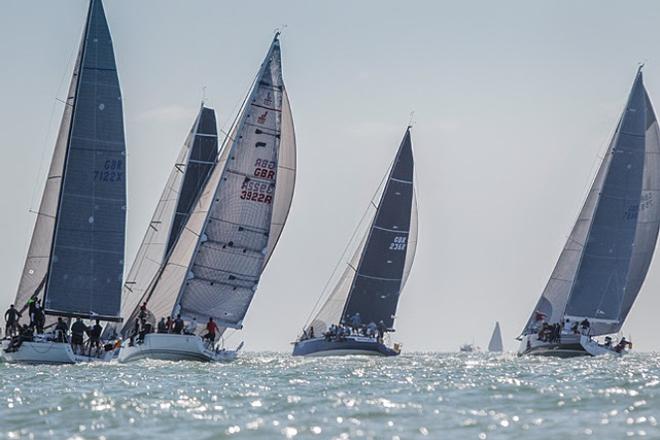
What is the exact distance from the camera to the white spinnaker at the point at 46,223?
44.0 meters

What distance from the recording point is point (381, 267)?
205 feet

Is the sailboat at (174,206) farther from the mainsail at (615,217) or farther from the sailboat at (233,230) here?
the mainsail at (615,217)

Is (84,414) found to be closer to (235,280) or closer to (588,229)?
(235,280)

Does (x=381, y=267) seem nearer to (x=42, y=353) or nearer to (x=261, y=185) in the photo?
(x=261, y=185)

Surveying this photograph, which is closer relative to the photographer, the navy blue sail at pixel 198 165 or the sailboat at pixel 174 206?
the sailboat at pixel 174 206

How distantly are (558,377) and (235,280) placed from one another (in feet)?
55.6

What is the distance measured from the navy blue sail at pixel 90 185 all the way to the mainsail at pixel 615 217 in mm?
22130

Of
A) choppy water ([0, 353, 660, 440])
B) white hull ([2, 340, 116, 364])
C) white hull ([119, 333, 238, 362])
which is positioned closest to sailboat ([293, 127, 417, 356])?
white hull ([119, 333, 238, 362])

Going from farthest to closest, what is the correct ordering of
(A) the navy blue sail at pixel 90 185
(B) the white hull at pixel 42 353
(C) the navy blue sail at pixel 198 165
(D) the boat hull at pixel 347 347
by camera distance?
(D) the boat hull at pixel 347 347
(C) the navy blue sail at pixel 198 165
(A) the navy blue sail at pixel 90 185
(B) the white hull at pixel 42 353

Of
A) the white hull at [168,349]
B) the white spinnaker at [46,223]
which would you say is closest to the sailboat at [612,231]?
the white hull at [168,349]

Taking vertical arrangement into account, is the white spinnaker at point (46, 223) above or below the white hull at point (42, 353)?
above

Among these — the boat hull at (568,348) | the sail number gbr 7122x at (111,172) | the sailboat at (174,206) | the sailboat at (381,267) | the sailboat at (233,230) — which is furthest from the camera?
the sailboat at (381,267)

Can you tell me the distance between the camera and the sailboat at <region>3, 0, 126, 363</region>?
4303 cm

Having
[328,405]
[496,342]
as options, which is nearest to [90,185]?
[328,405]
